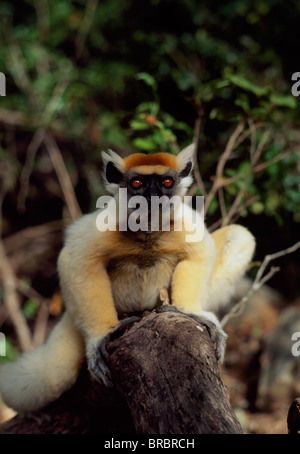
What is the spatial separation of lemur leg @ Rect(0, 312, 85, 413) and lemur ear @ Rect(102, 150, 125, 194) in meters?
1.11

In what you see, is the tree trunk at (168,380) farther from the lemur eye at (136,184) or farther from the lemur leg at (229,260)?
the lemur leg at (229,260)

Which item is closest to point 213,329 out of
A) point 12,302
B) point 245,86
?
point 245,86

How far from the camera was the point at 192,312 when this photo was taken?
2.77 metres

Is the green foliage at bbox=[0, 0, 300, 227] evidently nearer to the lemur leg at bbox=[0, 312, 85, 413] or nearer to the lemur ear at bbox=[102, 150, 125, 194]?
the lemur ear at bbox=[102, 150, 125, 194]

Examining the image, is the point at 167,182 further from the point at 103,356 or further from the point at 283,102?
the point at 283,102

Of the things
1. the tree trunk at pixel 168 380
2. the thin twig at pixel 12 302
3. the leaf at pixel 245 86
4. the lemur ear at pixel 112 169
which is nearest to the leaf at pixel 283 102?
the leaf at pixel 245 86

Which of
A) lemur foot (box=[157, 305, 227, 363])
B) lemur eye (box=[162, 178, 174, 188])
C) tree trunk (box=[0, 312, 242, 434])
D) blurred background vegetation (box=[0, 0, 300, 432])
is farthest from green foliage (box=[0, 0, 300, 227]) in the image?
tree trunk (box=[0, 312, 242, 434])

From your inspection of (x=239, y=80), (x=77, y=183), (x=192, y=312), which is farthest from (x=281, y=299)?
(x=192, y=312)

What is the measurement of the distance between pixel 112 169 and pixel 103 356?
1.33 metres

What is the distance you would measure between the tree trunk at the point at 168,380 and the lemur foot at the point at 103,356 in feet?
0.19

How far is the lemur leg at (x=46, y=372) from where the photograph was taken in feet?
10.5
